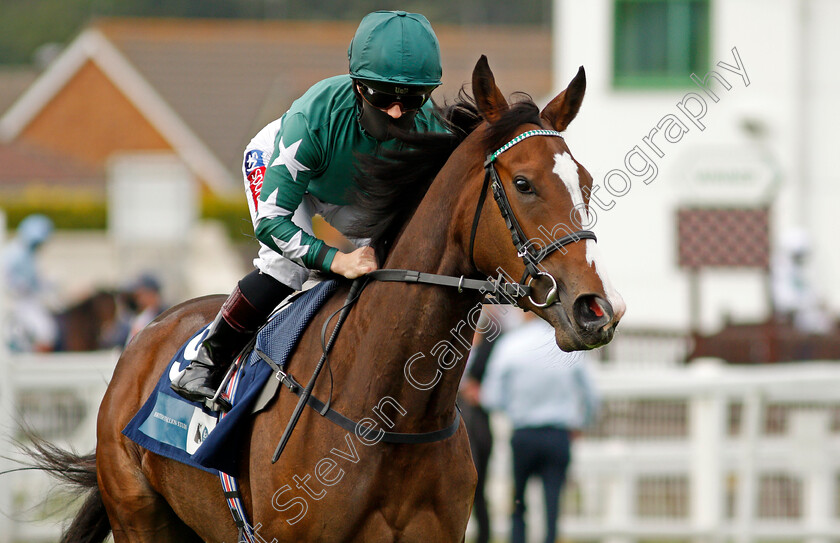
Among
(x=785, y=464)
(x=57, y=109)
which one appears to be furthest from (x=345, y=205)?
(x=57, y=109)

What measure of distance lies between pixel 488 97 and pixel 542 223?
475 mm

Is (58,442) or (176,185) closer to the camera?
(58,442)

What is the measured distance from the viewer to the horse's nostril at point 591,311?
9.51 feet

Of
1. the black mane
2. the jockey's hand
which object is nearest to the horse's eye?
the black mane

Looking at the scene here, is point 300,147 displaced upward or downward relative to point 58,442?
upward

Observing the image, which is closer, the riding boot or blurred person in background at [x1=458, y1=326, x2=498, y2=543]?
the riding boot

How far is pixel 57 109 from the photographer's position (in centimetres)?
3459

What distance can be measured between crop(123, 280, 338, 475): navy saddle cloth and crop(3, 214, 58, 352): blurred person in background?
7133mm

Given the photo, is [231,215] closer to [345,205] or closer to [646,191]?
[646,191]

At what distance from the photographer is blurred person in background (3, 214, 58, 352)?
1116 centimetres

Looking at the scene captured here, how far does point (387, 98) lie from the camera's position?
3412mm

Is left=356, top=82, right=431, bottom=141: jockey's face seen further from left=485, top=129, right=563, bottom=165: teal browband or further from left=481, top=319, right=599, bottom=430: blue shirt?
left=481, top=319, right=599, bottom=430: blue shirt

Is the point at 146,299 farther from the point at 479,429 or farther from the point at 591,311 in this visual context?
the point at 591,311

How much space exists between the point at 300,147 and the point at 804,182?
1257 centimetres
